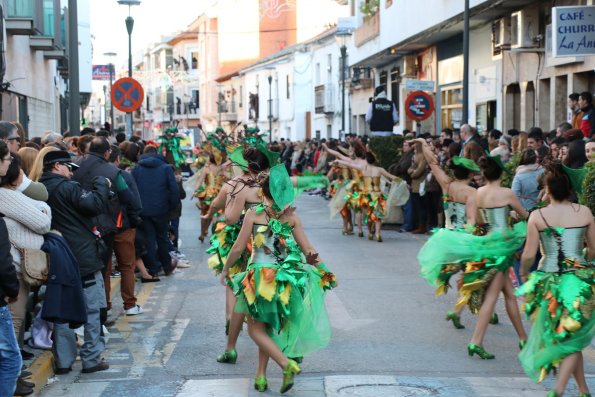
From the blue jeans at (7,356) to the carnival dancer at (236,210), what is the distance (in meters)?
2.43

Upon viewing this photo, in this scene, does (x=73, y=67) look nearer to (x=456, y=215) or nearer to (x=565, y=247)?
(x=456, y=215)

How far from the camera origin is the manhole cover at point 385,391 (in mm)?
7504

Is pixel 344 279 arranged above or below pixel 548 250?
below

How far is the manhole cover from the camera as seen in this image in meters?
7.50

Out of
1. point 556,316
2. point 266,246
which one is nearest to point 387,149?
point 266,246

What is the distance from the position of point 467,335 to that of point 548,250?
2.67m

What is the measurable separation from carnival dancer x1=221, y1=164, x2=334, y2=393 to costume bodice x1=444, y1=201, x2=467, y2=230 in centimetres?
325

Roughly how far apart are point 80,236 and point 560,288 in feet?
12.2

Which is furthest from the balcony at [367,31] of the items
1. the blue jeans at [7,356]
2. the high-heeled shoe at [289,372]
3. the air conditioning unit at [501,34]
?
the blue jeans at [7,356]

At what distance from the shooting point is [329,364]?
8.59 meters

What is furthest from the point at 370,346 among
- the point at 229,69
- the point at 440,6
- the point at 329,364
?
the point at 229,69

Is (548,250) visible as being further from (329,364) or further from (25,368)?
(25,368)

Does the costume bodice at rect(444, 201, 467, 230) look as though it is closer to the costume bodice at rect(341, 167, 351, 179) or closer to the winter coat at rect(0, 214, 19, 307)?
the winter coat at rect(0, 214, 19, 307)

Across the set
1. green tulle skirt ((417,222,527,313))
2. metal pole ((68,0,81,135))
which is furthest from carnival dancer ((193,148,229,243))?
green tulle skirt ((417,222,527,313))
